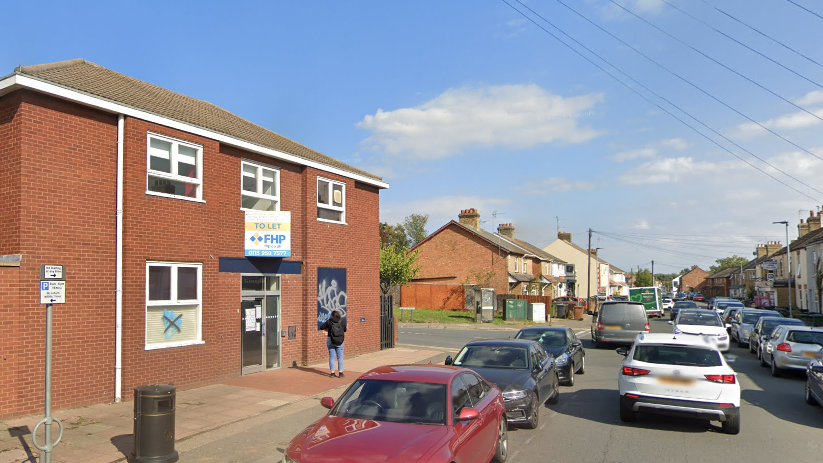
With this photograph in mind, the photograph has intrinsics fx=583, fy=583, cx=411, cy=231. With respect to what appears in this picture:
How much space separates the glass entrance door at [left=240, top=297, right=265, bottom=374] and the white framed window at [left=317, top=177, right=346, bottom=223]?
10.7ft

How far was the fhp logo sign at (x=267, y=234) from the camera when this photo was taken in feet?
44.8

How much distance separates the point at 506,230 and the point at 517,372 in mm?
49461

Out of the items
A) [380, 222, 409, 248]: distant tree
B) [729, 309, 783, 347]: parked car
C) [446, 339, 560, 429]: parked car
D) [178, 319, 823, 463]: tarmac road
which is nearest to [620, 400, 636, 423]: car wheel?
[178, 319, 823, 463]: tarmac road

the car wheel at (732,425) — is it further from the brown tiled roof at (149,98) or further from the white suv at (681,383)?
the brown tiled roof at (149,98)

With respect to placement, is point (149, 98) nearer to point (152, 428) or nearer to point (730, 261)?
point (152, 428)

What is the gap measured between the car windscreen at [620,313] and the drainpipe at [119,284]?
16.5 metres

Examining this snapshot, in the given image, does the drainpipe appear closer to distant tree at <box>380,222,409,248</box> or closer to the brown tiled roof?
the brown tiled roof

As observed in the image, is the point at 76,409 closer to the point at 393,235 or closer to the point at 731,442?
the point at 731,442

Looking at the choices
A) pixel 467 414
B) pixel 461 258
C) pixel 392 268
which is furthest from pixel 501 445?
pixel 461 258

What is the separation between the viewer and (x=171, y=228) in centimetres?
1171

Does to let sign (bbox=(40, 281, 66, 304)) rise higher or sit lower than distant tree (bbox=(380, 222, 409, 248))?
lower

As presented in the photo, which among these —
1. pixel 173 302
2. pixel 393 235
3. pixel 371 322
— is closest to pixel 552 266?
pixel 393 235

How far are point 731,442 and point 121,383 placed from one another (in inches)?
396

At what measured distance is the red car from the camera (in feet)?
16.5
